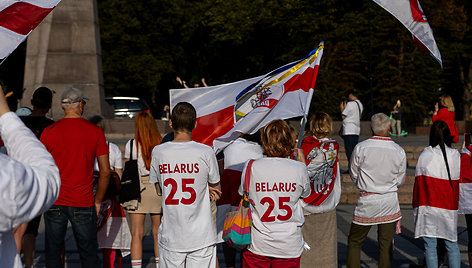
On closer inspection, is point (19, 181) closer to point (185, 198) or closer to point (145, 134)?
point (185, 198)

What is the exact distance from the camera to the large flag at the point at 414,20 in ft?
18.2

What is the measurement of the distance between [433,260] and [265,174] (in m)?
2.39

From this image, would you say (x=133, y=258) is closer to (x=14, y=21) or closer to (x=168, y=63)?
(x=14, y=21)

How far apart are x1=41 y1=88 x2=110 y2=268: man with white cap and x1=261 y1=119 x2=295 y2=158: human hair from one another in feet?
4.94

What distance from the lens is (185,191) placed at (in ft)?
14.8

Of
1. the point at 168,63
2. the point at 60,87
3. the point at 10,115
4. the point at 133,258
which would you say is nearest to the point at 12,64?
the point at 168,63

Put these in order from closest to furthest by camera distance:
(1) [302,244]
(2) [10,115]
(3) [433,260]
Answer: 1. (2) [10,115]
2. (1) [302,244]
3. (3) [433,260]

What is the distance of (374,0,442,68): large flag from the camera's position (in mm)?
5539

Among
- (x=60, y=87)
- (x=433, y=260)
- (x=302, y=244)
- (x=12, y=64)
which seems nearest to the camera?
(x=302, y=244)

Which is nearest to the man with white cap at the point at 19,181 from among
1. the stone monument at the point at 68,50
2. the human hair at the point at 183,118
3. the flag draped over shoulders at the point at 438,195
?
the human hair at the point at 183,118

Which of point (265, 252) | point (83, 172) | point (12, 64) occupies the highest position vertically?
point (12, 64)

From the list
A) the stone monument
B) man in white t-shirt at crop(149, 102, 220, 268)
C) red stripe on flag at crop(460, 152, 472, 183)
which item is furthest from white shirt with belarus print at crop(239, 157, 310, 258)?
the stone monument

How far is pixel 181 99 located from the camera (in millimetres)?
5918

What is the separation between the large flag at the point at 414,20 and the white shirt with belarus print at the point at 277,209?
201 centimetres
